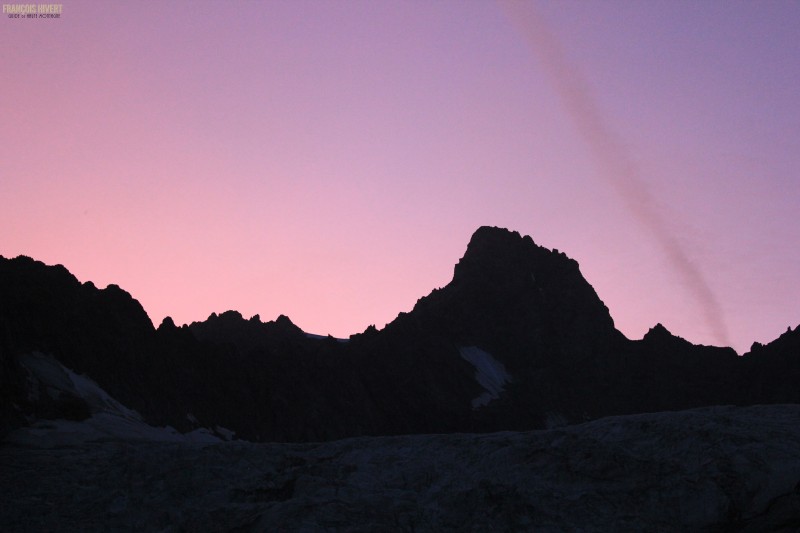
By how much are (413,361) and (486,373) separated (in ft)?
66.7

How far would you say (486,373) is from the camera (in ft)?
437

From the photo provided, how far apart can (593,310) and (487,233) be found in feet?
83.7

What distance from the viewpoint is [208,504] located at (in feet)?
81.3

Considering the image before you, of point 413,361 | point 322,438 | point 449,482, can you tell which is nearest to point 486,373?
point 413,361

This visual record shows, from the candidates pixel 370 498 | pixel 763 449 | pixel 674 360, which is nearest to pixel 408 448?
pixel 370 498

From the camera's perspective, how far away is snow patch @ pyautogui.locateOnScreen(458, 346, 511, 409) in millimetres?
123156

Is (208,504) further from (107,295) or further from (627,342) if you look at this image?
(627,342)

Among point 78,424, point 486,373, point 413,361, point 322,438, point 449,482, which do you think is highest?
point 413,361

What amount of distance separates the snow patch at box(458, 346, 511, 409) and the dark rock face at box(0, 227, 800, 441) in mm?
417

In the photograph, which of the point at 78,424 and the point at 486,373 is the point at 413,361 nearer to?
the point at 486,373

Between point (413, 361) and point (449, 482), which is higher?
point (413, 361)

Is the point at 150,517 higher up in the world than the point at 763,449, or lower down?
higher up

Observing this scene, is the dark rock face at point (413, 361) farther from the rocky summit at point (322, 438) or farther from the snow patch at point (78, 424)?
the snow patch at point (78, 424)

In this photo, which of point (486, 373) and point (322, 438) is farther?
point (486, 373)
